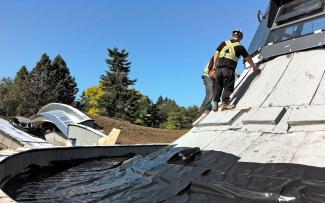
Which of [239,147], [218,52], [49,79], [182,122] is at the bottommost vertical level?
[239,147]

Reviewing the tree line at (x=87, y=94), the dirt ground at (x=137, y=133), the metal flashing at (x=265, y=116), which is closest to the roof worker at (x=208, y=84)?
the metal flashing at (x=265, y=116)

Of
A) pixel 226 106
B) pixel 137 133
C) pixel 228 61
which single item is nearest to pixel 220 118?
pixel 226 106

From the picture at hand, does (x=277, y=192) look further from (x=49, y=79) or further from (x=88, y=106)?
(x=88, y=106)

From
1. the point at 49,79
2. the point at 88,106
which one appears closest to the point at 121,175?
the point at 49,79

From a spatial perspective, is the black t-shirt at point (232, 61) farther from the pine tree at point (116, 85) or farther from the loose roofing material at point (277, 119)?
the pine tree at point (116, 85)

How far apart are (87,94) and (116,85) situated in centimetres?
1324

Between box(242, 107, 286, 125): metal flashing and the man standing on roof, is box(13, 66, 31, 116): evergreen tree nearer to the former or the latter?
the man standing on roof

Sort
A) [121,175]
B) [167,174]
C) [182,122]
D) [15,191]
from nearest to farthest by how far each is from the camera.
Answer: [167,174] < [15,191] < [121,175] < [182,122]

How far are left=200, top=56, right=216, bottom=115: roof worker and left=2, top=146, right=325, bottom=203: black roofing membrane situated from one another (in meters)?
2.07

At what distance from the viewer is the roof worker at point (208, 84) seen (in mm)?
8797

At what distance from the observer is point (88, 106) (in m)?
88.1

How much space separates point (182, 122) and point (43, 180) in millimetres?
75879

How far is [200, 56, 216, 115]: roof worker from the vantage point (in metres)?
8.80

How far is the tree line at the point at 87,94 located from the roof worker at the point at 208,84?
55173mm
